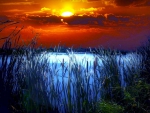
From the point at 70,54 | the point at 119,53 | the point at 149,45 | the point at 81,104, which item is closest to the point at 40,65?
the point at 70,54

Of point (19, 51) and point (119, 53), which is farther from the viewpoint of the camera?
point (119, 53)

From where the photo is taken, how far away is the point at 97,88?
14.7 feet

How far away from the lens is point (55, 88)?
4363mm

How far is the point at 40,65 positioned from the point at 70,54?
433 mm

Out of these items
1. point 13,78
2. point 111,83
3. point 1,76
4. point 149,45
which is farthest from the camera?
point 149,45

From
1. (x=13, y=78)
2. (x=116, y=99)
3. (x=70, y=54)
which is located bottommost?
(x=116, y=99)

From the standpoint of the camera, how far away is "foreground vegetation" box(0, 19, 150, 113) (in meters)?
4.19

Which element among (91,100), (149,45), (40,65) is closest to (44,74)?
(40,65)

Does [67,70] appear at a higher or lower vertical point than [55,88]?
higher

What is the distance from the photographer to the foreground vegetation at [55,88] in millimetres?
4188

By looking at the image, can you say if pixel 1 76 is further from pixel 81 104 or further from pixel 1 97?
pixel 81 104

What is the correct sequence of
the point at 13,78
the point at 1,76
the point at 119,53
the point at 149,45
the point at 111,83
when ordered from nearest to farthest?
the point at 1,76 < the point at 13,78 < the point at 111,83 < the point at 119,53 < the point at 149,45

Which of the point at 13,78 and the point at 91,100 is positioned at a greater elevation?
the point at 13,78

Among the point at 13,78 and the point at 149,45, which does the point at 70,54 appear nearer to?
the point at 13,78
